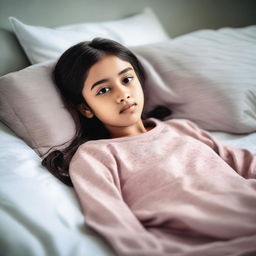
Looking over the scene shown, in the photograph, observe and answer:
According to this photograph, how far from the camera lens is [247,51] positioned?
130cm

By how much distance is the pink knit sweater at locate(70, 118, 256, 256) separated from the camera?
65cm

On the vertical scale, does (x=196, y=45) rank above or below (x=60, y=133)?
below

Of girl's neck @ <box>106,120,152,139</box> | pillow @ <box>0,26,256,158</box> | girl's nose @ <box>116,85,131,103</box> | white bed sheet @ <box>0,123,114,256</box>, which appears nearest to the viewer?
white bed sheet @ <box>0,123,114,256</box>

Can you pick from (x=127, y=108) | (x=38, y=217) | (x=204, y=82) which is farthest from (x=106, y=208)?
(x=204, y=82)

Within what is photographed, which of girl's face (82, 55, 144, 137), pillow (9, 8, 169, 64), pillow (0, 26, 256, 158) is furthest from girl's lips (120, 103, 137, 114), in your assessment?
pillow (9, 8, 169, 64)

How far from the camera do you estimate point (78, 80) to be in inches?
40.2

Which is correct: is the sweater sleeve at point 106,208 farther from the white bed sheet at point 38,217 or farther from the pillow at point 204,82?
the pillow at point 204,82

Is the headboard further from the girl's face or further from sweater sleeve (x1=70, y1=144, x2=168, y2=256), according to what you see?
sweater sleeve (x1=70, y1=144, x2=168, y2=256)

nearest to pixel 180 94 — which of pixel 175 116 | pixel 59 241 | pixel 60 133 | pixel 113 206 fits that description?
pixel 175 116

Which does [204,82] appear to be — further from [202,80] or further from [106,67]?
[106,67]

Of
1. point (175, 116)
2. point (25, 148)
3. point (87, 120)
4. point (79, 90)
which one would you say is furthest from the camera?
point (175, 116)

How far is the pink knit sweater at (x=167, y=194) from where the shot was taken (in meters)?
0.65

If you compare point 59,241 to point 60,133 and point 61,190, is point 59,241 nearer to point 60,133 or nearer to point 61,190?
point 61,190

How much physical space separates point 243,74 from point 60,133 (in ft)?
2.61
